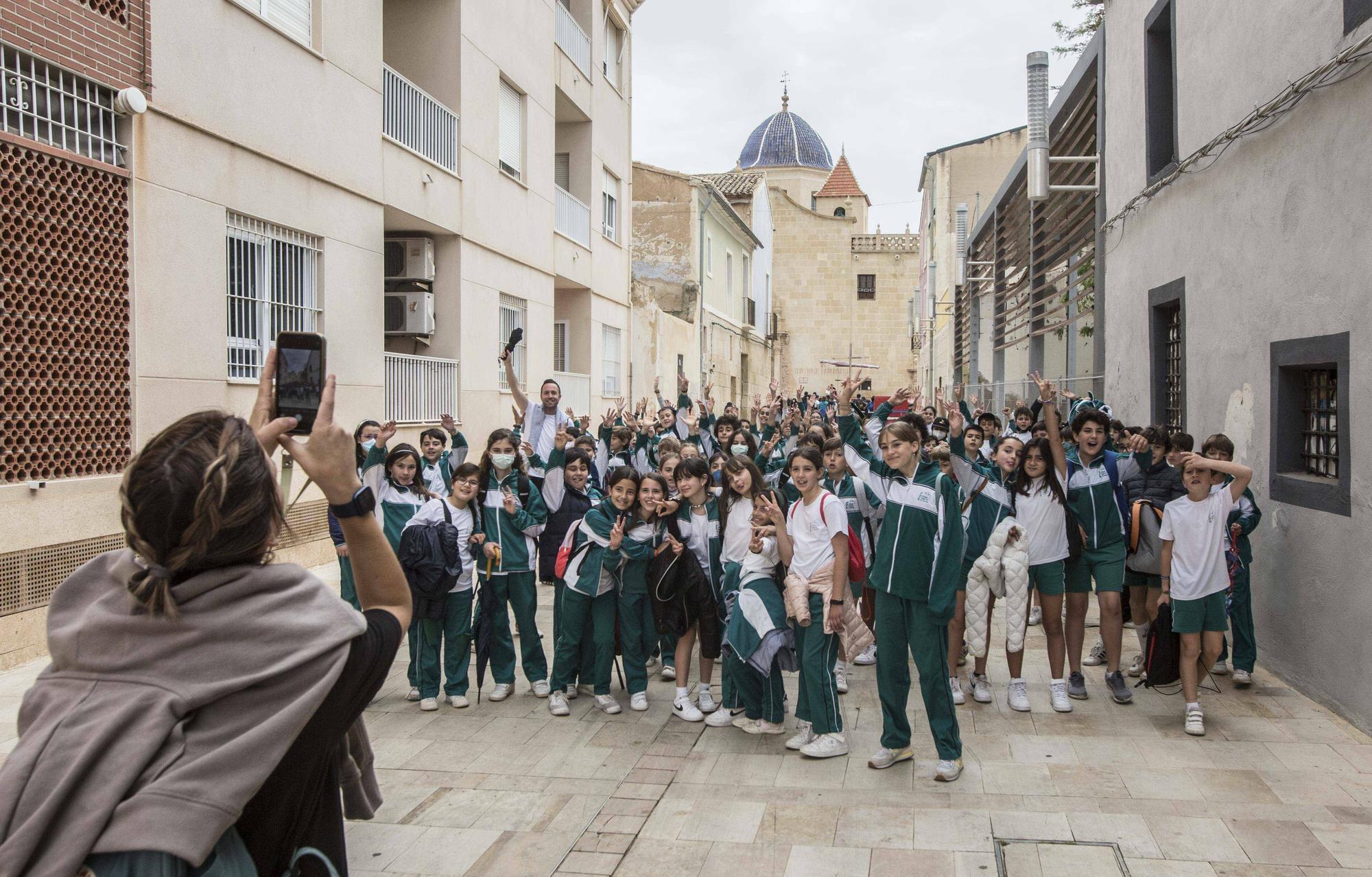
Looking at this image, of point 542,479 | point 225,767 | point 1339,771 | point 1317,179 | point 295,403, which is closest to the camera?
point 225,767

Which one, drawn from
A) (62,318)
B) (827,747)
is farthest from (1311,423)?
(62,318)

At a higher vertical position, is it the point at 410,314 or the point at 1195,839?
the point at 410,314

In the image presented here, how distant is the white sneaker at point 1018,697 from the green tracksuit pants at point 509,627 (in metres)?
3.02

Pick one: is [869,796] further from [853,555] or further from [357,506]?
[357,506]

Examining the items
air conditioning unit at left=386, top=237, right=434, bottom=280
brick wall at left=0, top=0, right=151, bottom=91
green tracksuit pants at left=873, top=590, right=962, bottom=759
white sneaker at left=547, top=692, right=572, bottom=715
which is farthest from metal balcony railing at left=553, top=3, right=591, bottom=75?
green tracksuit pants at left=873, top=590, right=962, bottom=759

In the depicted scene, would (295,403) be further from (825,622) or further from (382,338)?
(382,338)

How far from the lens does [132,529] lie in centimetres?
181

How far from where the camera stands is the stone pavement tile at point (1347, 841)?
14.0ft

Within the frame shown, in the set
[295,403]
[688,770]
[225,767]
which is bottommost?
[688,770]

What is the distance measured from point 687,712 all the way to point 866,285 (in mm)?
45784

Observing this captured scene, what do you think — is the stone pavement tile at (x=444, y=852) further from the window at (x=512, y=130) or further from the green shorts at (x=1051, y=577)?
the window at (x=512, y=130)

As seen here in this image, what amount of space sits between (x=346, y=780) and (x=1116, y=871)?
3.16 m

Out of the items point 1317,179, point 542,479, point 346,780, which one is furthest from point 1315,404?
point 346,780

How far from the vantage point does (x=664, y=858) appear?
4430 millimetres
